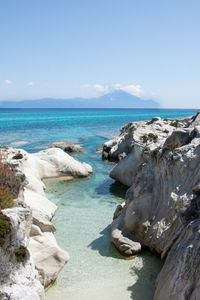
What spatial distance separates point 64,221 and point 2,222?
9431 mm

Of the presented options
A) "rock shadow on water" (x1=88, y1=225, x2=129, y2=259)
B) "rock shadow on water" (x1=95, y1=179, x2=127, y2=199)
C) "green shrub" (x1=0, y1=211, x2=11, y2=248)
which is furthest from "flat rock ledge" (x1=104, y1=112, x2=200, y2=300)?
"rock shadow on water" (x1=95, y1=179, x2=127, y2=199)

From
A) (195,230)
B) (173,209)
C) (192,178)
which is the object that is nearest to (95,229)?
(173,209)

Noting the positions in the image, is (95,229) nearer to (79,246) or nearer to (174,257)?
(79,246)

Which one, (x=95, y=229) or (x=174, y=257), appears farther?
(x=95, y=229)

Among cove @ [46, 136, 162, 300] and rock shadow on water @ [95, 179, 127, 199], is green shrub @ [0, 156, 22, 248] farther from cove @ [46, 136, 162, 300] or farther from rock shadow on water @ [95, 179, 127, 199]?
rock shadow on water @ [95, 179, 127, 199]

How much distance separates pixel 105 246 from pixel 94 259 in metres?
1.34

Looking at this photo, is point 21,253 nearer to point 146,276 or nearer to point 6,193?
point 6,193

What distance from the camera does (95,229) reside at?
17.2 metres

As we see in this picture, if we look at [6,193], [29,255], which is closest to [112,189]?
[6,193]

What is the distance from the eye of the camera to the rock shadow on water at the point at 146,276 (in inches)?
439

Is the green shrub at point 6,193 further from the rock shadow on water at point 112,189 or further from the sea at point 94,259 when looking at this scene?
the rock shadow on water at point 112,189

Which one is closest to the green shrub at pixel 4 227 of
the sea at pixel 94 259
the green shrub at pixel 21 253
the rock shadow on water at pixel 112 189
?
the green shrub at pixel 21 253

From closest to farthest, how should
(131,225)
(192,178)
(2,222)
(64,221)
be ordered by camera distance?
1. (2,222)
2. (192,178)
3. (131,225)
4. (64,221)

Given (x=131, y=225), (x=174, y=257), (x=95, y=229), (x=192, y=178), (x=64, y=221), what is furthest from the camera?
(x=64, y=221)
